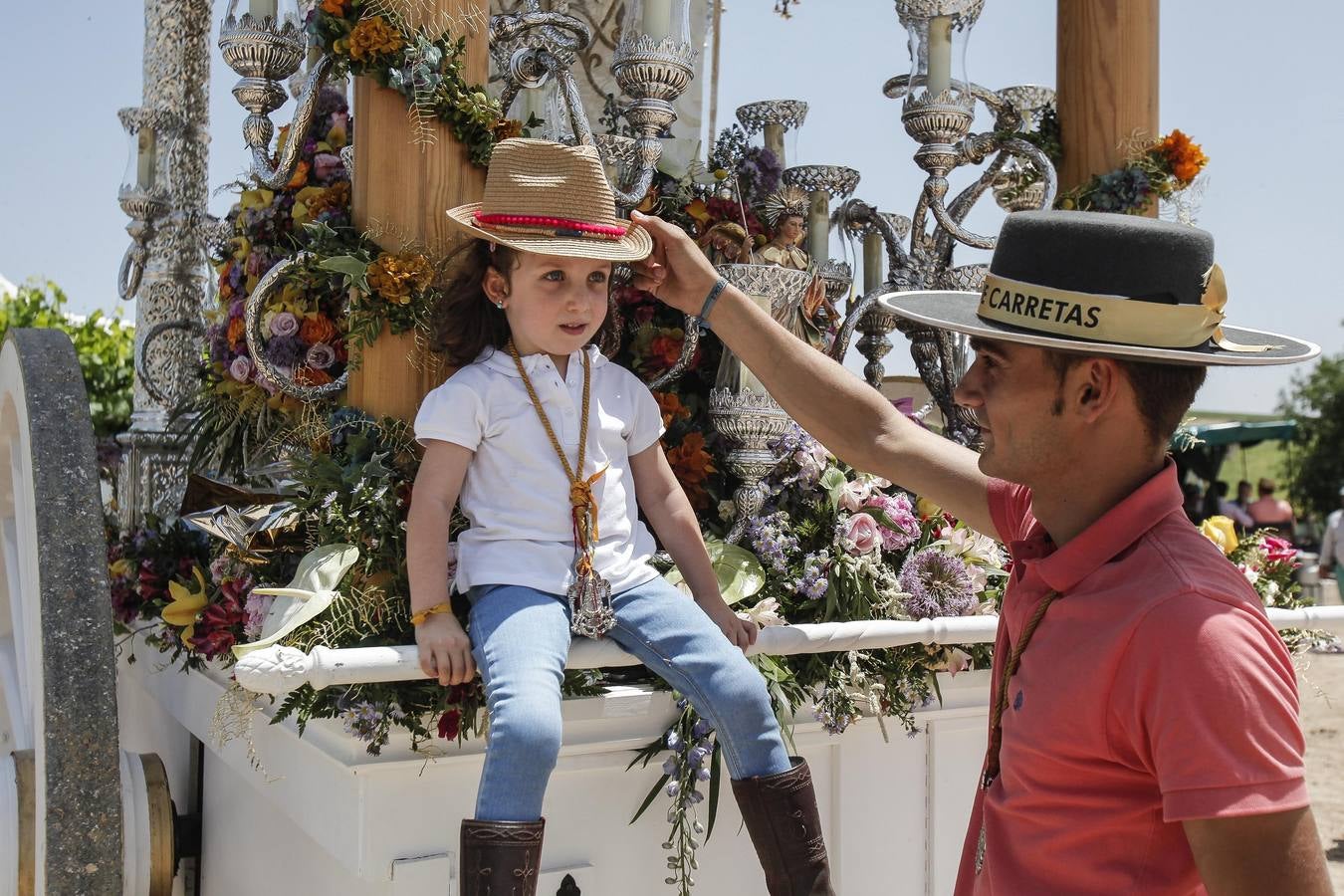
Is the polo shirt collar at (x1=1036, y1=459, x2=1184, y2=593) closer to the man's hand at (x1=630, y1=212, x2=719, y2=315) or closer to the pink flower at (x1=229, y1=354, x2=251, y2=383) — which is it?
the man's hand at (x1=630, y1=212, x2=719, y2=315)

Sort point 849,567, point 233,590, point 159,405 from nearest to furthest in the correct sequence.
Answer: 1. point 233,590
2. point 849,567
3. point 159,405

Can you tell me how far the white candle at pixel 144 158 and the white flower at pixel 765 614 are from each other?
2.98m

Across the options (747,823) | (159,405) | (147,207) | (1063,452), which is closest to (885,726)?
(747,823)

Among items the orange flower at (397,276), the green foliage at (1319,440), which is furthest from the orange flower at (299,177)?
the green foliage at (1319,440)

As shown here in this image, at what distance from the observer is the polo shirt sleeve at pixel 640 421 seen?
2637 millimetres

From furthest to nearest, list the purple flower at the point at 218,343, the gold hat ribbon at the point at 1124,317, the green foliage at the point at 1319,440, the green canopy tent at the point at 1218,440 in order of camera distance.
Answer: the green foliage at the point at 1319,440 → the green canopy tent at the point at 1218,440 → the purple flower at the point at 218,343 → the gold hat ribbon at the point at 1124,317

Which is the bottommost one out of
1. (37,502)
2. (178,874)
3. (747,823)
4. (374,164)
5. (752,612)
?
(178,874)

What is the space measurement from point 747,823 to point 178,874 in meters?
1.99

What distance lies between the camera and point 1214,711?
3.91 ft

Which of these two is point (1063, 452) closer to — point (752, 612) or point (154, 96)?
point (752, 612)

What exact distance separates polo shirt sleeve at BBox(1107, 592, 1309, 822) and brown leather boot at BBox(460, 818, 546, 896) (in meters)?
1.09

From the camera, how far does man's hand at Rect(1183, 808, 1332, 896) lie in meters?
1.16

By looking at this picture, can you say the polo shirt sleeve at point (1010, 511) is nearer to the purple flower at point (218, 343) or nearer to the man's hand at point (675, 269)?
the man's hand at point (675, 269)

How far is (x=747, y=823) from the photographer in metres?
2.30
